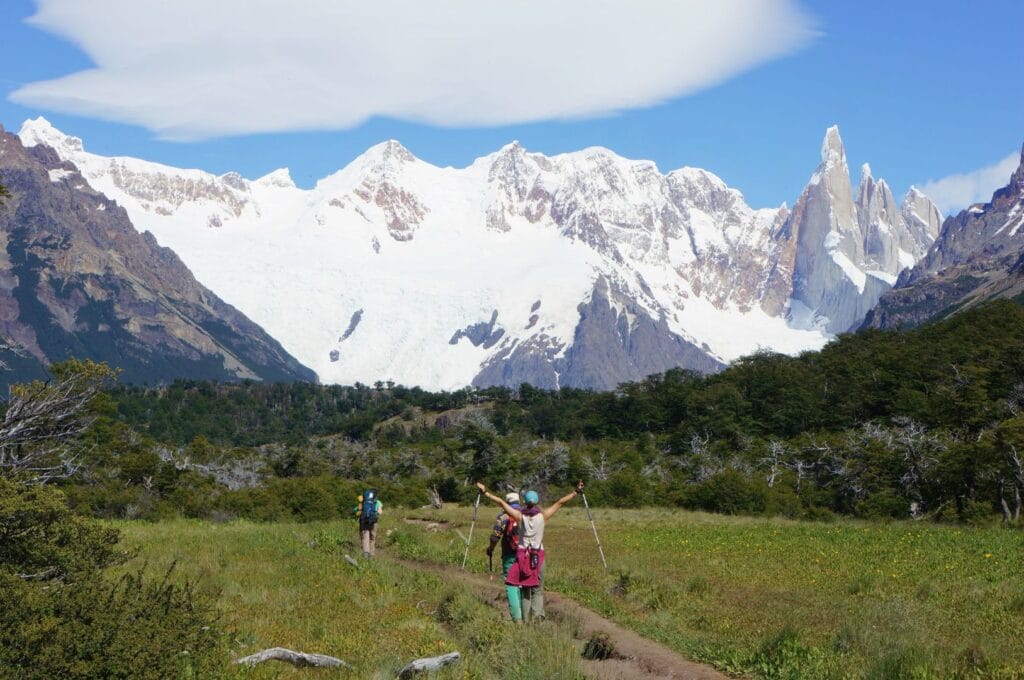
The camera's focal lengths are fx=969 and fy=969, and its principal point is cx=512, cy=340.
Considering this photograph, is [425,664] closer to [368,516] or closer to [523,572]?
[523,572]

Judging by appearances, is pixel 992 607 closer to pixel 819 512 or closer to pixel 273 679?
pixel 273 679

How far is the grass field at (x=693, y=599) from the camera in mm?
13969

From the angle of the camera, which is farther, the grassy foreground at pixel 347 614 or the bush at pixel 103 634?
the grassy foreground at pixel 347 614

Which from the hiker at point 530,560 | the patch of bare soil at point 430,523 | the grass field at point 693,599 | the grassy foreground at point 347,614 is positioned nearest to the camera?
the grass field at point 693,599

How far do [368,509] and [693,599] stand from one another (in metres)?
12.1

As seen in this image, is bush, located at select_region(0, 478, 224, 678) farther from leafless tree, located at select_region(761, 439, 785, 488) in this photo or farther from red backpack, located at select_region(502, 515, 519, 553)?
leafless tree, located at select_region(761, 439, 785, 488)

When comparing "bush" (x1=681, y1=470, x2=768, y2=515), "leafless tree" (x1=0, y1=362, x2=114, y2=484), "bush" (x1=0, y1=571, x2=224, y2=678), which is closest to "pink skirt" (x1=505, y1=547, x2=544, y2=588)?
"bush" (x1=0, y1=571, x2=224, y2=678)

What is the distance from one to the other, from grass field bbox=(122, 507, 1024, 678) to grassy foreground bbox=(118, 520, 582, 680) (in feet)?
0.17

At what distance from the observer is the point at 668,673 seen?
14.3 metres

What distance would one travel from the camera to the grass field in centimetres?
1397

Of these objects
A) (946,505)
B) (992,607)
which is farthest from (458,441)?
(992,607)

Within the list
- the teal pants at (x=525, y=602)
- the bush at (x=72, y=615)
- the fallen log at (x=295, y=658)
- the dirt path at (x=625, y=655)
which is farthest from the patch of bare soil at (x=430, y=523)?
the fallen log at (x=295, y=658)

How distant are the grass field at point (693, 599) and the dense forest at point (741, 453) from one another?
15132 millimetres

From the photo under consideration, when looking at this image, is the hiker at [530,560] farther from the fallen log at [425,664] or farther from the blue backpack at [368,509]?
the blue backpack at [368,509]
